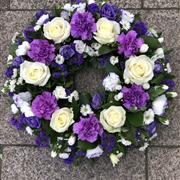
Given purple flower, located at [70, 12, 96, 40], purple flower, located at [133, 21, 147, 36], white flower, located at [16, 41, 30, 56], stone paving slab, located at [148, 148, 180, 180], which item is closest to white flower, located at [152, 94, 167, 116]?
stone paving slab, located at [148, 148, 180, 180]

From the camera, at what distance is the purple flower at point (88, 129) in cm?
225

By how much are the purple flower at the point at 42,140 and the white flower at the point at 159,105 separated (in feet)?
1.77

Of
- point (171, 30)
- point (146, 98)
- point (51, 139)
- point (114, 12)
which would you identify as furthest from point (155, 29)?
point (51, 139)

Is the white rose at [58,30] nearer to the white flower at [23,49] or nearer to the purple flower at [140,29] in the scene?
the white flower at [23,49]

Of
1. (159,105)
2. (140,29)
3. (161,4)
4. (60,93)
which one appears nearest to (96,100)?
(60,93)

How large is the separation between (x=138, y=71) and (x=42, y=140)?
23.0 inches

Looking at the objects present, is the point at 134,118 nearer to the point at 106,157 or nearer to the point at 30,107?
the point at 106,157

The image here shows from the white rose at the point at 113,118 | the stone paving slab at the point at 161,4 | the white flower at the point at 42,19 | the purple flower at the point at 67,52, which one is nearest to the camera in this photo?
the white rose at the point at 113,118

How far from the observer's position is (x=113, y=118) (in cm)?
222

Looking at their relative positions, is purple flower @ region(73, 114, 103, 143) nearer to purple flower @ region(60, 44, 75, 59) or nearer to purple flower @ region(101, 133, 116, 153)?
purple flower @ region(101, 133, 116, 153)

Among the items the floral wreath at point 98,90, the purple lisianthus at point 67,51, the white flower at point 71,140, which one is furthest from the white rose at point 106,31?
the white flower at point 71,140

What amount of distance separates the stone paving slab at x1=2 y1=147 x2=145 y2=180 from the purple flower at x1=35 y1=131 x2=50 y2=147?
0.09 meters

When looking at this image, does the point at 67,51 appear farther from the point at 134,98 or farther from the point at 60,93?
the point at 134,98

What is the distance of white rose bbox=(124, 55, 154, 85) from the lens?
225cm
